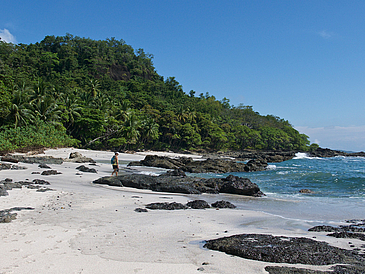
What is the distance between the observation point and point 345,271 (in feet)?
10.0

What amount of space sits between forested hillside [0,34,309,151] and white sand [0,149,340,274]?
17392 millimetres

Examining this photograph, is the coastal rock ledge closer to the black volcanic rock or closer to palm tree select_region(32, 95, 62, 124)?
the black volcanic rock

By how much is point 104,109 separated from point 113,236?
46.2 meters

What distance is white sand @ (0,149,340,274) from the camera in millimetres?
3221

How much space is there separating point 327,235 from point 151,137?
180 ft

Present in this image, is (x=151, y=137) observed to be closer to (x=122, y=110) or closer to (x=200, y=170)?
(x=122, y=110)

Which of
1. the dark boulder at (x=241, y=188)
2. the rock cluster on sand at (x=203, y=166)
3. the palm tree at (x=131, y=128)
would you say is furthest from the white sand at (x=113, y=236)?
the palm tree at (x=131, y=128)

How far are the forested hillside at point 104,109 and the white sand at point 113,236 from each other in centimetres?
1739

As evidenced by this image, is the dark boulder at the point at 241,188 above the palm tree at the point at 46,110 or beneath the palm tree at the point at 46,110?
beneath

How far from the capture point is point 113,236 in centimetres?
449

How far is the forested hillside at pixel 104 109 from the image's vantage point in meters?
31.2

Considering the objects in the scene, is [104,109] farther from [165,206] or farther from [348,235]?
[348,235]

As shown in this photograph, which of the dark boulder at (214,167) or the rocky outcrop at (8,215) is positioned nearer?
the rocky outcrop at (8,215)

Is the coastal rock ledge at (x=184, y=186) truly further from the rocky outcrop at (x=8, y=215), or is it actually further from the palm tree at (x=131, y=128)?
the palm tree at (x=131, y=128)
